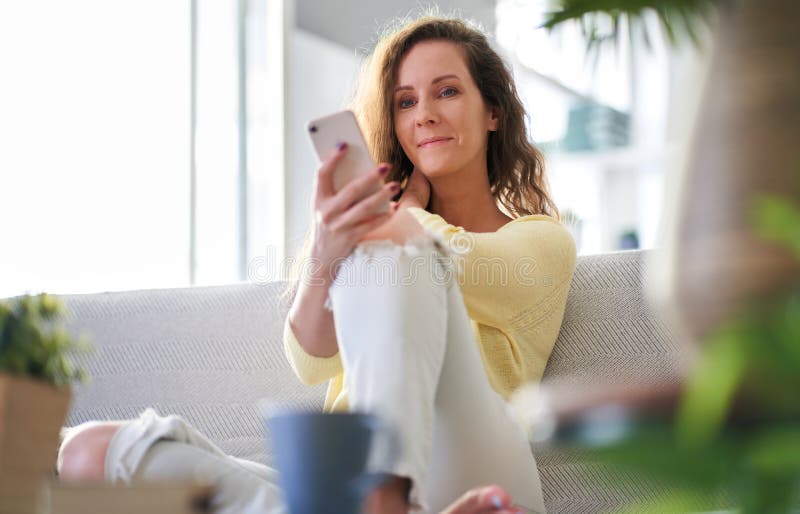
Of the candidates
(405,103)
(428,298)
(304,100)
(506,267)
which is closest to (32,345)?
(428,298)

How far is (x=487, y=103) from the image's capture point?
2.24 metres

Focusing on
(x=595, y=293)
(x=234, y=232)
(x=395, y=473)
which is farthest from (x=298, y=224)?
(x=395, y=473)

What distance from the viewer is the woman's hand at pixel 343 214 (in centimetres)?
142

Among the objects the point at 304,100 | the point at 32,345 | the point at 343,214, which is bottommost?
the point at 32,345

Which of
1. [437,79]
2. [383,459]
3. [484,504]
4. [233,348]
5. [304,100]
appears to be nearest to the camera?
[383,459]

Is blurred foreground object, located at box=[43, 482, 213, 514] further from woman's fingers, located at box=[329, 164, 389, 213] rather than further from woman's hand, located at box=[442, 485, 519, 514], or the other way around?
woman's fingers, located at box=[329, 164, 389, 213]

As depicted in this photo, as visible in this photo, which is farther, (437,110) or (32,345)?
(437,110)

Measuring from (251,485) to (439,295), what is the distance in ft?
1.11

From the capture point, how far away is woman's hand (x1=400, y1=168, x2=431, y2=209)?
6.95ft

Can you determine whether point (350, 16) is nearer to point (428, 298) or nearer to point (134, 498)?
point (428, 298)

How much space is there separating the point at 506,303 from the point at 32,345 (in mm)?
962

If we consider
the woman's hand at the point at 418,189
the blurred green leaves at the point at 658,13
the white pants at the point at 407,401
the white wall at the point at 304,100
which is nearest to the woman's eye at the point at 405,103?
the woman's hand at the point at 418,189

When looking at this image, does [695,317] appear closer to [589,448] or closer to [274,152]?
[589,448]

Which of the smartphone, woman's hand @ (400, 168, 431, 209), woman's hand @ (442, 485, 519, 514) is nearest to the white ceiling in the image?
woman's hand @ (400, 168, 431, 209)
